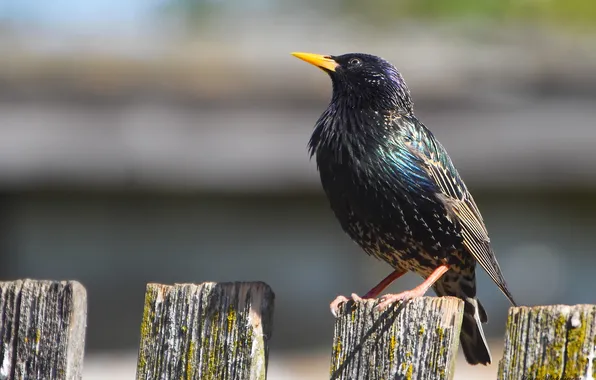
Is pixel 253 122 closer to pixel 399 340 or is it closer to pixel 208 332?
pixel 208 332

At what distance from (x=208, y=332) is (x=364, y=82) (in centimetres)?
201

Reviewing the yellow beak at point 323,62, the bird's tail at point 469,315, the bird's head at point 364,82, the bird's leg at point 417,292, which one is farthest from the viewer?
the yellow beak at point 323,62

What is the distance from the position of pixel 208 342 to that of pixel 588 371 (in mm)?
901

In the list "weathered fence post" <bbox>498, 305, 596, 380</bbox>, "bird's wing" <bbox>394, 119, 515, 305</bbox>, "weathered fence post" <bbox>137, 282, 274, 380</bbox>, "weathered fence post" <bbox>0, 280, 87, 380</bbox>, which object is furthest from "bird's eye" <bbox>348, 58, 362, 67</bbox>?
"weathered fence post" <bbox>498, 305, 596, 380</bbox>

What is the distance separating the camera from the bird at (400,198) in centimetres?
373

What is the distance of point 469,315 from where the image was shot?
12.4ft

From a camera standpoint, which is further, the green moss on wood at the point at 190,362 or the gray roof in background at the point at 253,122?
the gray roof in background at the point at 253,122

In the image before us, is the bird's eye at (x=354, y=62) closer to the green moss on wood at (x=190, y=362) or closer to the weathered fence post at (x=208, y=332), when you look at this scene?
the weathered fence post at (x=208, y=332)

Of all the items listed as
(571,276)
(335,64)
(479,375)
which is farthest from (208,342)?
(571,276)

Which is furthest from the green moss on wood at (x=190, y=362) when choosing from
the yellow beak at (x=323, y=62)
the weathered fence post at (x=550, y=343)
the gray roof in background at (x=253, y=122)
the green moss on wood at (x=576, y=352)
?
the gray roof in background at (x=253, y=122)

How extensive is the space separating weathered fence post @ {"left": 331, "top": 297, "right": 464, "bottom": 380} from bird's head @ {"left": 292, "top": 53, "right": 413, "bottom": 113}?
5.95ft

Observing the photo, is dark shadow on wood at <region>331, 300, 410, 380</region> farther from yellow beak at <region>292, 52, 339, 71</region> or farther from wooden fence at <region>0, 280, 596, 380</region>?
yellow beak at <region>292, 52, 339, 71</region>

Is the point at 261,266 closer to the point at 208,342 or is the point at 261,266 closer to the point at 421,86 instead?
the point at 421,86

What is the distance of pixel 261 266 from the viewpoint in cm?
559
